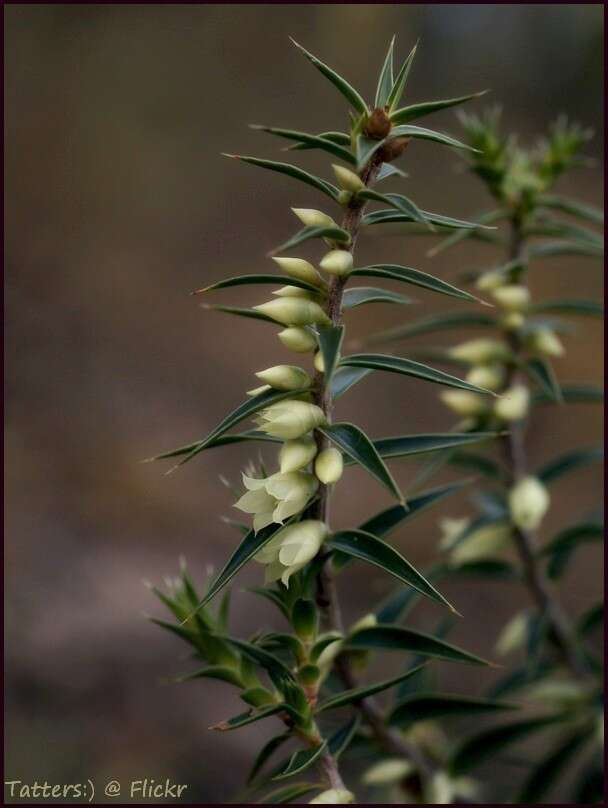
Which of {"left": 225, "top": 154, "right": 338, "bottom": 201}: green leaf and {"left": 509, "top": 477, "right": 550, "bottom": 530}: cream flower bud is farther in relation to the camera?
{"left": 509, "top": 477, "right": 550, "bottom": 530}: cream flower bud

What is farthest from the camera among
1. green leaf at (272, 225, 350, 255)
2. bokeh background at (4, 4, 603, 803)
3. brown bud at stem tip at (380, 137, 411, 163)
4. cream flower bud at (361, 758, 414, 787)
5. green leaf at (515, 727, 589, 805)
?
bokeh background at (4, 4, 603, 803)

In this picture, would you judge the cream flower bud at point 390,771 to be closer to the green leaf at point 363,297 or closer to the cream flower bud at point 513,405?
the cream flower bud at point 513,405

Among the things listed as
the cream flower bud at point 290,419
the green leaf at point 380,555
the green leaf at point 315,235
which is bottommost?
the green leaf at point 380,555

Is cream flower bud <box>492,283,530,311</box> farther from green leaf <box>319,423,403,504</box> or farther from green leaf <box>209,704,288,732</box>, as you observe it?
green leaf <box>209,704,288,732</box>

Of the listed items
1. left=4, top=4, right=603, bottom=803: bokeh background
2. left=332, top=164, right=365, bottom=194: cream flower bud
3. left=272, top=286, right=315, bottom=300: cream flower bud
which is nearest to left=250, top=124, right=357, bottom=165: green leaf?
left=332, top=164, right=365, bottom=194: cream flower bud

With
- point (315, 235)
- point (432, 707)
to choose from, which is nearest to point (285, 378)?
point (315, 235)

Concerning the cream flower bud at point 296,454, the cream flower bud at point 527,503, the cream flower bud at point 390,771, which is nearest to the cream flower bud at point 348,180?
the cream flower bud at point 296,454
